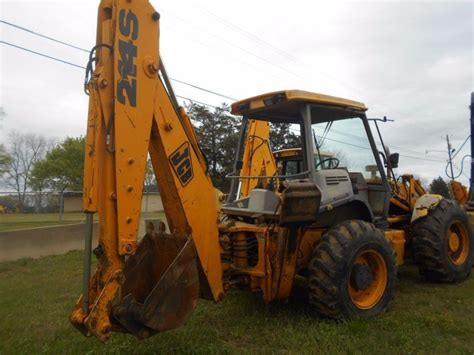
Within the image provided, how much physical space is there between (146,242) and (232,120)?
787 inches

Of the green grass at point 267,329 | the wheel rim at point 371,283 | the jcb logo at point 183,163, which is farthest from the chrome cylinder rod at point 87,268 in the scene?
the wheel rim at point 371,283

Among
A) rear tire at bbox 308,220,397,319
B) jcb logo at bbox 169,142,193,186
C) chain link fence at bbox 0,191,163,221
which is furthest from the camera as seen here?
chain link fence at bbox 0,191,163,221

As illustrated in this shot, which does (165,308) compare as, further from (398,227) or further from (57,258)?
(57,258)

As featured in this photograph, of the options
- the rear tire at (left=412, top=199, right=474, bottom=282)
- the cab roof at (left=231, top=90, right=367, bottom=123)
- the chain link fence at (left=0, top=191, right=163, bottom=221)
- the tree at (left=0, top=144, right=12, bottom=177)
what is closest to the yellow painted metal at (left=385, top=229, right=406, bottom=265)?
the rear tire at (left=412, top=199, right=474, bottom=282)

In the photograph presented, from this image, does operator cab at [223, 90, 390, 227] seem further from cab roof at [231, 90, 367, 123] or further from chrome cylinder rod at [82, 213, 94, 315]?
chrome cylinder rod at [82, 213, 94, 315]

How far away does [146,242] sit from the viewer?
14.4ft

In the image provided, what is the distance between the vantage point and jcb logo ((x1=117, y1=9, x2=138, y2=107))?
3514 mm

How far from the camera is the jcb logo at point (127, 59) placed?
3514mm

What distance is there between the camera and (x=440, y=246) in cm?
614

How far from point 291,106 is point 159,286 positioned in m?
2.91

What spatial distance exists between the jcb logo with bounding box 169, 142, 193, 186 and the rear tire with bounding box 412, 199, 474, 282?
3.95 meters

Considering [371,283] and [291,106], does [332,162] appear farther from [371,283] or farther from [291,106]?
[371,283]

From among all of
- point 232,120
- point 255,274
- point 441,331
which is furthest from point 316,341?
point 232,120

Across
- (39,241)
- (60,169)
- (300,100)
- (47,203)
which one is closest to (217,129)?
(47,203)
